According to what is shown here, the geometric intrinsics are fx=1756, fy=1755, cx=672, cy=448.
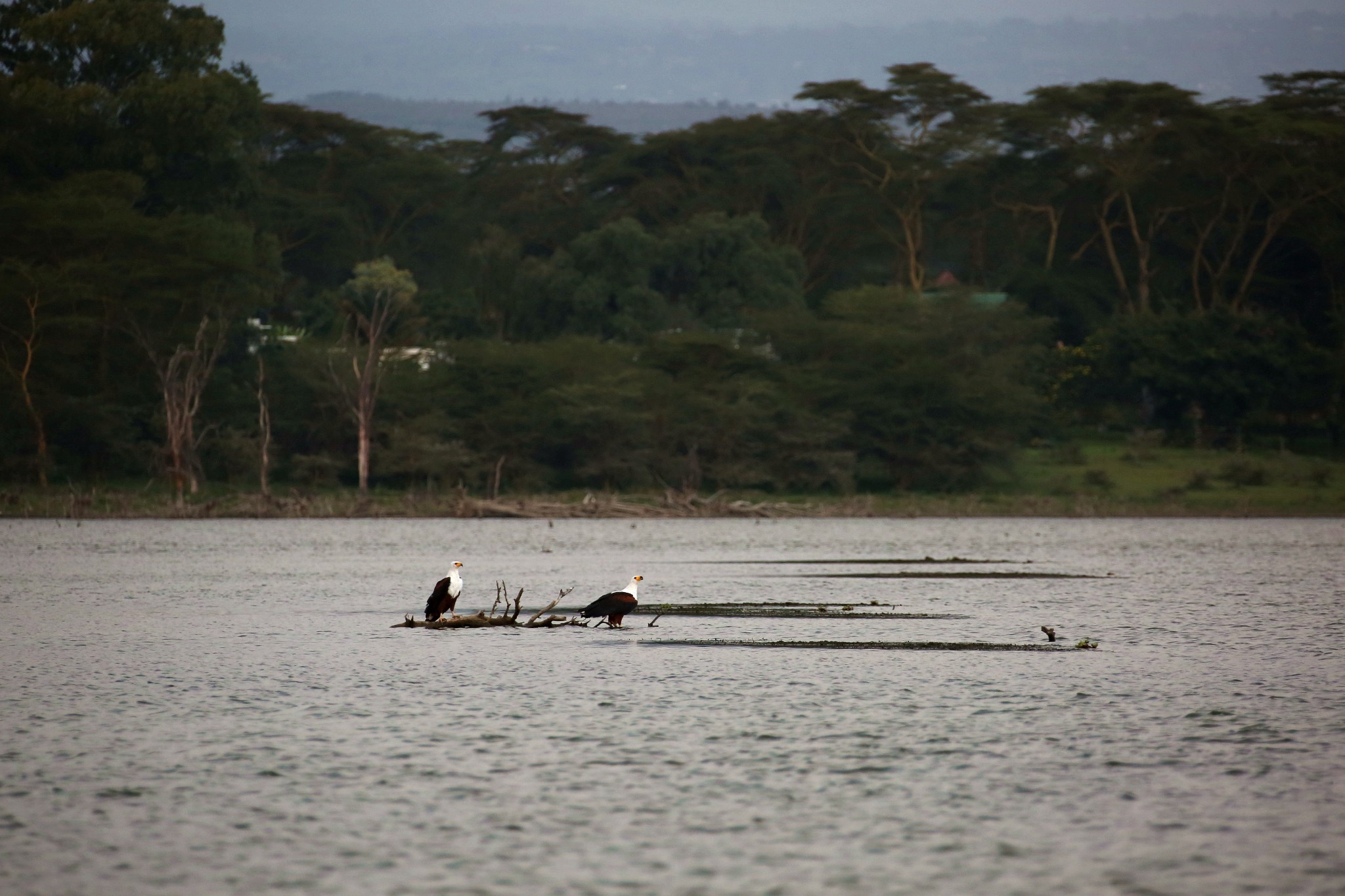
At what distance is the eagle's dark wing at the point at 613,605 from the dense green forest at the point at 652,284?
4397cm

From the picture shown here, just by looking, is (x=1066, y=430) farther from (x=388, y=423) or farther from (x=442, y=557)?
(x=442, y=557)

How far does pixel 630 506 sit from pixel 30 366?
74.9 ft

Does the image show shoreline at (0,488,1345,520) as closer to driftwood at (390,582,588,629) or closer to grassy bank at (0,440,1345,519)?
grassy bank at (0,440,1345,519)

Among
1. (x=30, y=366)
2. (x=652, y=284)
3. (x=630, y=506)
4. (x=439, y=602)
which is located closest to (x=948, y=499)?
(x=630, y=506)

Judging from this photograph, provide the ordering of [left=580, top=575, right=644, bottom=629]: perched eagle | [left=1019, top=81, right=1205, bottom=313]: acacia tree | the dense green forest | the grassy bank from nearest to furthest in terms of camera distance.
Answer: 1. [left=580, top=575, right=644, bottom=629]: perched eagle
2. the grassy bank
3. the dense green forest
4. [left=1019, top=81, right=1205, bottom=313]: acacia tree

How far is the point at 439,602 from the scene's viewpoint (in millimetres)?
22844

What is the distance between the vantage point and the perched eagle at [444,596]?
22594 mm

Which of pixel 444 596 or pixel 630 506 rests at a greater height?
pixel 444 596

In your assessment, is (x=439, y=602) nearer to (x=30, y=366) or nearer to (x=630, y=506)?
(x=630, y=506)

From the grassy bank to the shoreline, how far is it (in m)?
0.06

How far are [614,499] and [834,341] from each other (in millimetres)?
14924

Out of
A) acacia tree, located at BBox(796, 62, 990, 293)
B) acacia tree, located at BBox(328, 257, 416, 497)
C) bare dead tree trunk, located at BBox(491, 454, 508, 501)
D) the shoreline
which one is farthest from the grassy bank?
acacia tree, located at BBox(796, 62, 990, 293)

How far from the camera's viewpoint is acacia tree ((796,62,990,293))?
8656 centimetres

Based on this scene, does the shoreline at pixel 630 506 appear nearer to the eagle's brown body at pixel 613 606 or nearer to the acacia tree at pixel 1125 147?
the acacia tree at pixel 1125 147
